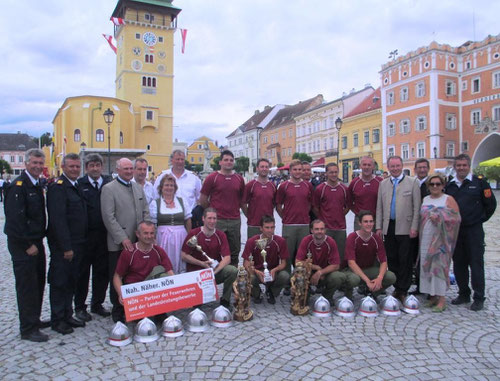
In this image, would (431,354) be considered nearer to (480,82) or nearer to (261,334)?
(261,334)

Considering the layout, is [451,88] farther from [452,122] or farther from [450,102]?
[452,122]

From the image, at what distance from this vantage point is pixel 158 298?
493 cm

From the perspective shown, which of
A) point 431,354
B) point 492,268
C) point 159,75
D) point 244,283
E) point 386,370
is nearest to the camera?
point 386,370

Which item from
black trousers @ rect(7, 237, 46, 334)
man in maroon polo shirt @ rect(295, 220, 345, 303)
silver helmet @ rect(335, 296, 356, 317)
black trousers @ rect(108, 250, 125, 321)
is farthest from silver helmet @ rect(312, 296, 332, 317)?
black trousers @ rect(7, 237, 46, 334)

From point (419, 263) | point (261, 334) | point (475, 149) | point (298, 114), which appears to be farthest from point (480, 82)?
point (261, 334)

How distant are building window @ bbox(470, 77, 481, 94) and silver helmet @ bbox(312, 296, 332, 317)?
135 ft

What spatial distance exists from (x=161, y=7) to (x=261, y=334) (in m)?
64.6

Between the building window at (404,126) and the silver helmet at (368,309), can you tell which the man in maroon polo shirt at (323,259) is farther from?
the building window at (404,126)

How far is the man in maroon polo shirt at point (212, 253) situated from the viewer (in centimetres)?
553

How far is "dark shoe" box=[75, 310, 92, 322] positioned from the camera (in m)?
5.16

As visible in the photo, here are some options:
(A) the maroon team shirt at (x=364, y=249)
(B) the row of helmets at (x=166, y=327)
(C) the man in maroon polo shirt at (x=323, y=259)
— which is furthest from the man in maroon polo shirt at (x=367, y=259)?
(B) the row of helmets at (x=166, y=327)

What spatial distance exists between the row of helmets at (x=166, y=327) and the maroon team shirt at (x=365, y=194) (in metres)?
2.82

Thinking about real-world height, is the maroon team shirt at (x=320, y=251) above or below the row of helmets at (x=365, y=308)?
above

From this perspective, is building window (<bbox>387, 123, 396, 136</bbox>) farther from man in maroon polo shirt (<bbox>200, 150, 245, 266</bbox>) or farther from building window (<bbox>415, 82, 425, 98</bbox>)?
man in maroon polo shirt (<bbox>200, 150, 245, 266</bbox>)
